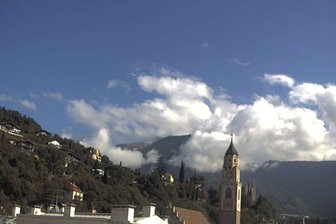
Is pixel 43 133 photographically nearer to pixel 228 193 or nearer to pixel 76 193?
pixel 76 193

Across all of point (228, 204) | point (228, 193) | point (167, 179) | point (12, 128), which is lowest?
point (228, 204)

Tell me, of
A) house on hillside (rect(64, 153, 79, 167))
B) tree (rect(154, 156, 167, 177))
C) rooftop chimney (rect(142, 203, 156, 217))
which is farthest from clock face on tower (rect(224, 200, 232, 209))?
rooftop chimney (rect(142, 203, 156, 217))

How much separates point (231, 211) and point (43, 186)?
39622 millimetres

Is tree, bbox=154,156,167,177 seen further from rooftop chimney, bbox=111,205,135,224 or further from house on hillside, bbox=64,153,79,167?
rooftop chimney, bbox=111,205,135,224

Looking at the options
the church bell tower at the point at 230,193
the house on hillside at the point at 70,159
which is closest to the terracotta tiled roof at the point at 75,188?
the house on hillside at the point at 70,159

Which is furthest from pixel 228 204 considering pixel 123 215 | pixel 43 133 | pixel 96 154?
pixel 123 215

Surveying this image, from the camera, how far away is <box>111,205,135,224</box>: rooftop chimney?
99.3ft

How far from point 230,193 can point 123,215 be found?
87454 mm

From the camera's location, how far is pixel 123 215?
100ft

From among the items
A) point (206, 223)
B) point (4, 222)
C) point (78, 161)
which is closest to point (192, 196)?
point (78, 161)

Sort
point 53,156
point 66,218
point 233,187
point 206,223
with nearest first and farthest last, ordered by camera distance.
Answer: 1. point 66,218
2. point 206,223
3. point 233,187
4. point 53,156

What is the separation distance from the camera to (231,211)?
11431 cm

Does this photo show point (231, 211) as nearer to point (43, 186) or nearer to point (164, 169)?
point (43, 186)

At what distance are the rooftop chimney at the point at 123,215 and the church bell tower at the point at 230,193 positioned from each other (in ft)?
282
